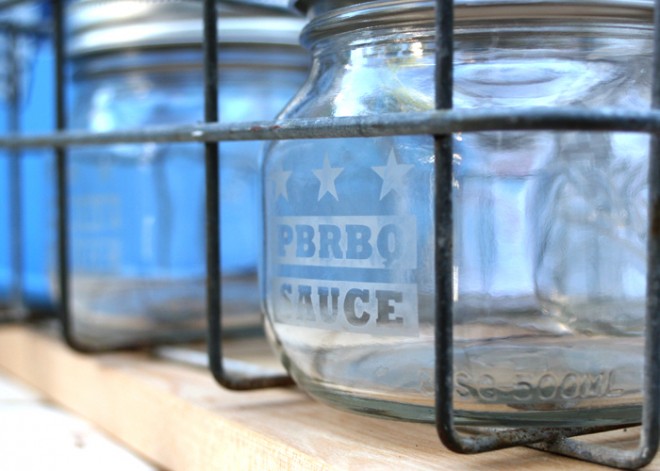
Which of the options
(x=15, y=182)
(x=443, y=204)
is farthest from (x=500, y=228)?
(x=15, y=182)

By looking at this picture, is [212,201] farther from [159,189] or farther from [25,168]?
[25,168]

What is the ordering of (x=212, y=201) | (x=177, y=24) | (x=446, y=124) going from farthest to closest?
1. (x=177, y=24)
2. (x=212, y=201)
3. (x=446, y=124)

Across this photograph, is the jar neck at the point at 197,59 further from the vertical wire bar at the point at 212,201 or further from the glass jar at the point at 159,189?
the vertical wire bar at the point at 212,201

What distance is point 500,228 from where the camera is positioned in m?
0.26

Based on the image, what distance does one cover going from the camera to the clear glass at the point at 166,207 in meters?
0.49

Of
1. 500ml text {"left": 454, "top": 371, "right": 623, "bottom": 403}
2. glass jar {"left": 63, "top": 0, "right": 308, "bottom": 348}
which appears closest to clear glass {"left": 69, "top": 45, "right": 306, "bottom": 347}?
glass jar {"left": 63, "top": 0, "right": 308, "bottom": 348}

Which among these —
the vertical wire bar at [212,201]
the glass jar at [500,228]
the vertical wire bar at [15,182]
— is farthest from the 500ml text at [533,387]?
the vertical wire bar at [15,182]

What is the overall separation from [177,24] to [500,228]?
0.26 meters

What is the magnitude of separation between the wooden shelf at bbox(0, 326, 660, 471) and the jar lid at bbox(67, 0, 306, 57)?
6.0 inches

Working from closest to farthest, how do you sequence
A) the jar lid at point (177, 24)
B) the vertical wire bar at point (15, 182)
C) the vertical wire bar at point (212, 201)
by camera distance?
the vertical wire bar at point (212, 201)
the jar lid at point (177, 24)
the vertical wire bar at point (15, 182)

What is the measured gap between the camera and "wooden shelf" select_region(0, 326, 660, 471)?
28 centimetres

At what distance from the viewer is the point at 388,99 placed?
0.94ft

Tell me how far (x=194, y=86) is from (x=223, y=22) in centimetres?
4

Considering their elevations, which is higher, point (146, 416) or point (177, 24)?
point (177, 24)
